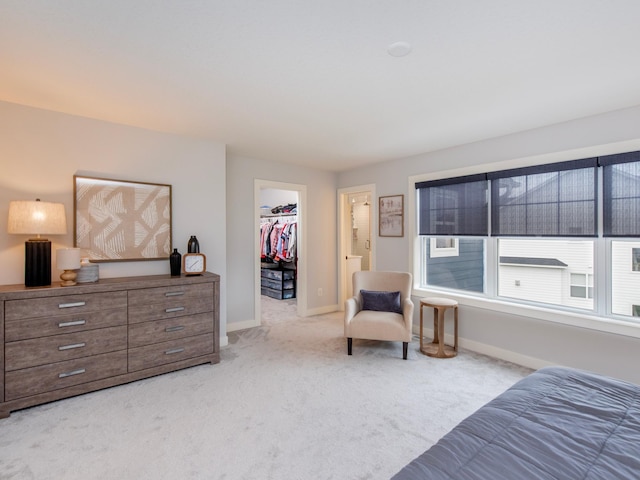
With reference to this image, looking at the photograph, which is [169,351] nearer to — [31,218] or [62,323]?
[62,323]

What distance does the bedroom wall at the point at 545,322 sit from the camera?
8.97 ft

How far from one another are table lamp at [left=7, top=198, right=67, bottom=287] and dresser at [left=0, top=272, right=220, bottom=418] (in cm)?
15

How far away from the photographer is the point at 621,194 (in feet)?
9.05

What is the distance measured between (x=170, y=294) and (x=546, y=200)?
3.80m

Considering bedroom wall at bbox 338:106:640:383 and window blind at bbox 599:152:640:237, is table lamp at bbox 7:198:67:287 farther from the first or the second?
window blind at bbox 599:152:640:237

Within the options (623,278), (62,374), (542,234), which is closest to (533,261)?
(542,234)

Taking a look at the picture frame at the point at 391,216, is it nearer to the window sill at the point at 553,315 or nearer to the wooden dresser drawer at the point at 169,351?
the window sill at the point at 553,315

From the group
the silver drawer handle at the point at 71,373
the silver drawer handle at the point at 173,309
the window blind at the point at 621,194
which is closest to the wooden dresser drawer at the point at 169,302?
the silver drawer handle at the point at 173,309

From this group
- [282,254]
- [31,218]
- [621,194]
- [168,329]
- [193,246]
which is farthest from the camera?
[282,254]

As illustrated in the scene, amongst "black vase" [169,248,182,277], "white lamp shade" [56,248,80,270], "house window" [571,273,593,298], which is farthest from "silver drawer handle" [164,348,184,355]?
"house window" [571,273,593,298]

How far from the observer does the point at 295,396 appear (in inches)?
105

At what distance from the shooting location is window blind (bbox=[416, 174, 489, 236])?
3.72 m

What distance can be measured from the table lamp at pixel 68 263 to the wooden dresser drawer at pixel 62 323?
0.95 ft

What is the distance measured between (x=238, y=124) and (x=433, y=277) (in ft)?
10.1
